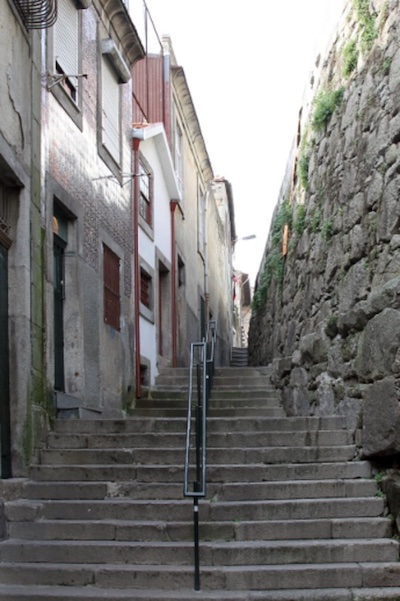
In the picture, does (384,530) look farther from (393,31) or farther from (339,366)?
(393,31)

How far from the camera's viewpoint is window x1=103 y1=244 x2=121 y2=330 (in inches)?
367

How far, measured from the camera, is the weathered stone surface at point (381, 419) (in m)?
5.82

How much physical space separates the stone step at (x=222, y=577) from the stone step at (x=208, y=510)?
60 cm

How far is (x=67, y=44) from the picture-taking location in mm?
8422

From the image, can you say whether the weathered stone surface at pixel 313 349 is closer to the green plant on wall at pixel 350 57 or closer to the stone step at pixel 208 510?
the stone step at pixel 208 510

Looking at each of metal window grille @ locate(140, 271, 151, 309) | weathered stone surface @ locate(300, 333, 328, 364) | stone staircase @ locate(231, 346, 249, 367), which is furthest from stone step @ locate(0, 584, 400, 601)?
stone staircase @ locate(231, 346, 249, 367)

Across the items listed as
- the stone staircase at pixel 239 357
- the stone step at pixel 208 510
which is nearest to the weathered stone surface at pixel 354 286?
the stone step at pixel 208 510

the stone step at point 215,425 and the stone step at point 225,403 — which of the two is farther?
the stone step at point 225,403

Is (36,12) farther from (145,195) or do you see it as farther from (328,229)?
(145,195)

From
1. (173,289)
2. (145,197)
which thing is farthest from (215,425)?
(173,289)

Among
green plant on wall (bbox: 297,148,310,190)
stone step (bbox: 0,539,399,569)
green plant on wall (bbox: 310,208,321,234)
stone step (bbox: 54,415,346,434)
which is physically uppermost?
green plant on wall (bbox: 297,148,310,190)

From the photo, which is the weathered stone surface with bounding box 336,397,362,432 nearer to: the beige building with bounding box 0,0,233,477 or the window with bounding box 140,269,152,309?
the beige building with bounding box 0,0,233,477

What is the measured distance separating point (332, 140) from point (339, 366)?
259cm

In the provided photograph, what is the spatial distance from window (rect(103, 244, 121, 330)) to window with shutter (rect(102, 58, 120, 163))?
1354mm
